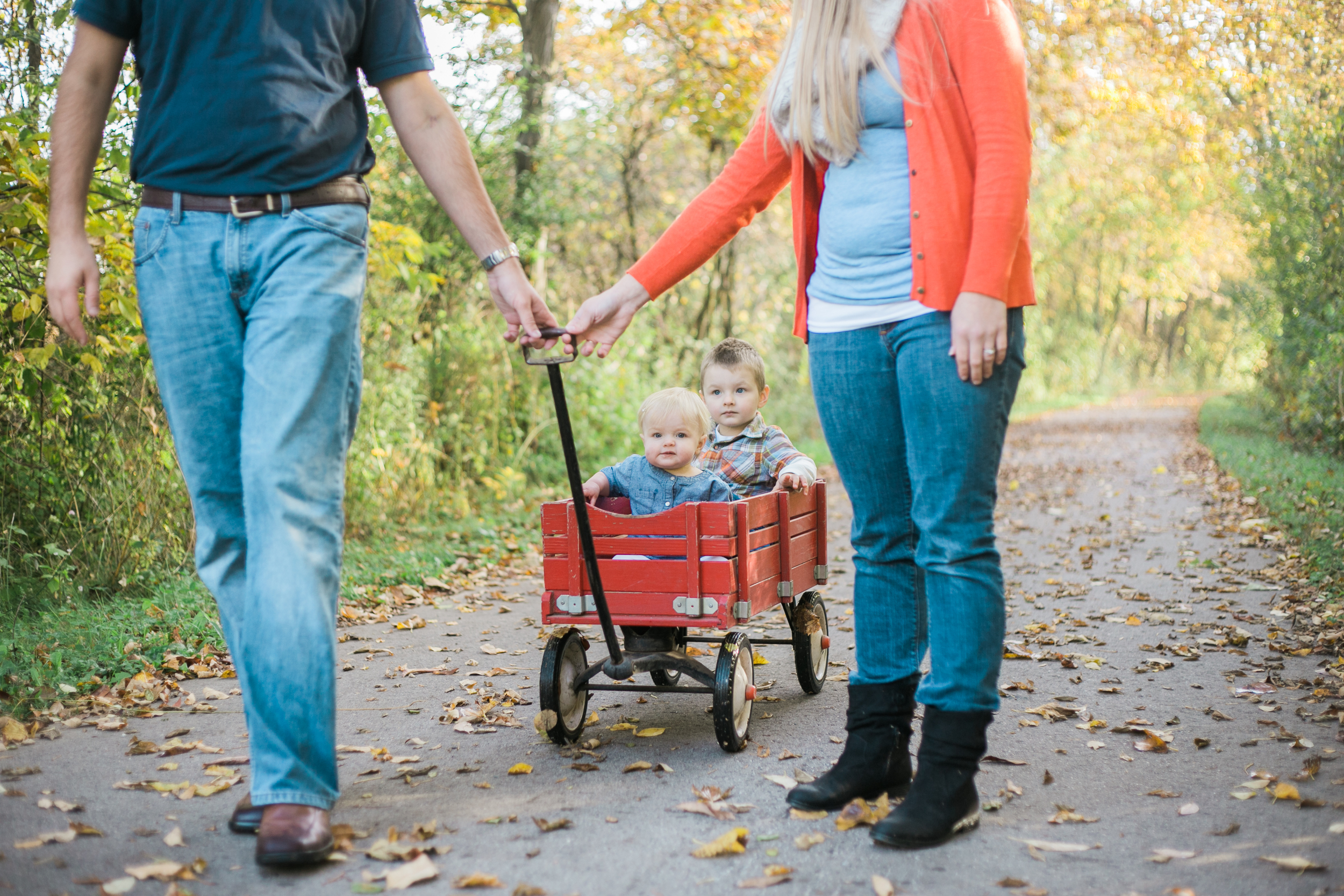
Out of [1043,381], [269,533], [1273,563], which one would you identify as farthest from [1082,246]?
[269,533]

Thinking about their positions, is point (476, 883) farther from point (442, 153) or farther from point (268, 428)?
point (442, 153)

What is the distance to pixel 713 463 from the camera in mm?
4426

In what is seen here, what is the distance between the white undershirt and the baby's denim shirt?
1.04m

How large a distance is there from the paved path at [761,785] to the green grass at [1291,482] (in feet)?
3.79

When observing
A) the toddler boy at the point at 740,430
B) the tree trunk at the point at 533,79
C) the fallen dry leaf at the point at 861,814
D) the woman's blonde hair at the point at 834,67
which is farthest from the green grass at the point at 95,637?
the tree trunk at the point at 533,79

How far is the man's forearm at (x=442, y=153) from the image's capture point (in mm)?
2900

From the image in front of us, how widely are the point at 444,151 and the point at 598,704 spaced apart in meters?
2.18

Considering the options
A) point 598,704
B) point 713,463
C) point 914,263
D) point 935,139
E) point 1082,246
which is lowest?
point 598,704

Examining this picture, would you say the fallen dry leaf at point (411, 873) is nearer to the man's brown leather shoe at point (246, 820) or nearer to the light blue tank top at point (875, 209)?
the man's brown leather shoe at point (246, 820)

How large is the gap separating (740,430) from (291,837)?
2.45 meters

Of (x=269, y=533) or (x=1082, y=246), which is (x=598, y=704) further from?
(x=1082, y=246)

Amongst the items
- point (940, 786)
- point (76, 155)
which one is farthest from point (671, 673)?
point (76, 155)

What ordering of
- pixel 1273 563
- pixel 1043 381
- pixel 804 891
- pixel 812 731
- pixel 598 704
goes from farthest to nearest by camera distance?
pixel 1043 381 → pixel 1273 563 → pixel 598 704 → pixel 812 731 → pixel 804 891

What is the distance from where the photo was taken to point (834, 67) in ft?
9.02
